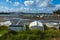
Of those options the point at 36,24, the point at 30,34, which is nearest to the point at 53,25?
the point at 36,24

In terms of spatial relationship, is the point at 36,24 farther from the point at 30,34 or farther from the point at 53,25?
the point at 30,34

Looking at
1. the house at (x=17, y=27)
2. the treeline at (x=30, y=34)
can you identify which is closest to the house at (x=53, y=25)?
the treeline at (x=30, y=34)

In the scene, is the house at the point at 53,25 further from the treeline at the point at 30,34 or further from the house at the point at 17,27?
the house at the point at 17,27

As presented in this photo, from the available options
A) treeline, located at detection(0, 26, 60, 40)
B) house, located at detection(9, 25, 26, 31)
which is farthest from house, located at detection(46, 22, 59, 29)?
house, located at detection(9, 25, 26, 31)

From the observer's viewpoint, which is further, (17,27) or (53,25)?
(53,25)

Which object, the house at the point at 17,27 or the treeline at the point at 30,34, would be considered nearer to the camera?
the treeline at the point at 30,34

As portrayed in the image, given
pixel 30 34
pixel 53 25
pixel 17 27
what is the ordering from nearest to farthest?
1. pixel 30 34
2. pixel 17 27
3. pixel 53 25

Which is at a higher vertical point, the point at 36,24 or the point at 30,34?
the point at 36,24

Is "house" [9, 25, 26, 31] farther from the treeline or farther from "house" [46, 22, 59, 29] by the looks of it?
"house" [46, 22, 59, 29]

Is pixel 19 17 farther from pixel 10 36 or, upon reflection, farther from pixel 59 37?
pixel 59 37

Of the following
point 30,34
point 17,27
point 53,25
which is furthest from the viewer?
point 53,25

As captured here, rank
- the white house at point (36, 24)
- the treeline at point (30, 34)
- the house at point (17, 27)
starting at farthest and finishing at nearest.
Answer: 1. the white house at point (36, 24)
2. the house at point (17, 27)
3. the treeline at point (30, 34)

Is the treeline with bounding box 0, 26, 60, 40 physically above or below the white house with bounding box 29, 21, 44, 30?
below
